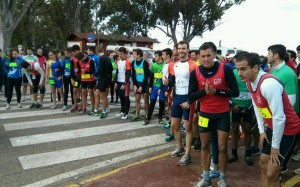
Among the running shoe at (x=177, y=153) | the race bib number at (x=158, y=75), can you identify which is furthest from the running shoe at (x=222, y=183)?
the race bib number at (x=158, y=75)

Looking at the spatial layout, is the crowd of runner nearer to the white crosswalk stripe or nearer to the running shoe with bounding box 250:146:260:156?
the running shoe with bounding box 250:146:260:156

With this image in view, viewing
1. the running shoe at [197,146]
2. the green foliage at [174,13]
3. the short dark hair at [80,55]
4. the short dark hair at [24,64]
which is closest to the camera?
the running shoe at [197,146]

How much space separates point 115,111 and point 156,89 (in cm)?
260

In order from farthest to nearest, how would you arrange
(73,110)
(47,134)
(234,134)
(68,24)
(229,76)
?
1. (68,24)
2. (73,110)
3. (47,134)
4. (234,134)
5. (229,76)

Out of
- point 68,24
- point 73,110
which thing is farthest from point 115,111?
point 68,24

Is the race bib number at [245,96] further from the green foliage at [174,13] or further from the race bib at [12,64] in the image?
the green foliage at [174,13]

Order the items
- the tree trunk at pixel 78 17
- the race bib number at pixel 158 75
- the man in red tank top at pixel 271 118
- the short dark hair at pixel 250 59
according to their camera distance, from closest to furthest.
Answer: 1. the man in red tank top at pixel 271 118
2. the short dark hair at pixel 250 59
3. the race bib number at pixel 158 75
4. the tree trunk at pixel 78 17

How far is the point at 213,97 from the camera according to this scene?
4.55m

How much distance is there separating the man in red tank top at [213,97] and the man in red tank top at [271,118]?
731 millimetres

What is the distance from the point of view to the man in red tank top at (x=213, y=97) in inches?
176

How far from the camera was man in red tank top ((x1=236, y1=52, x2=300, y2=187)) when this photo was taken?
335 centimetres

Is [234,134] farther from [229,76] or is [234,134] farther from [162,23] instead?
[162,23]

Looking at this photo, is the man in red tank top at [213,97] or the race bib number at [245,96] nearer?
the man in red tank top at [213,97]

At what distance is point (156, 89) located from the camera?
29.4 ft
